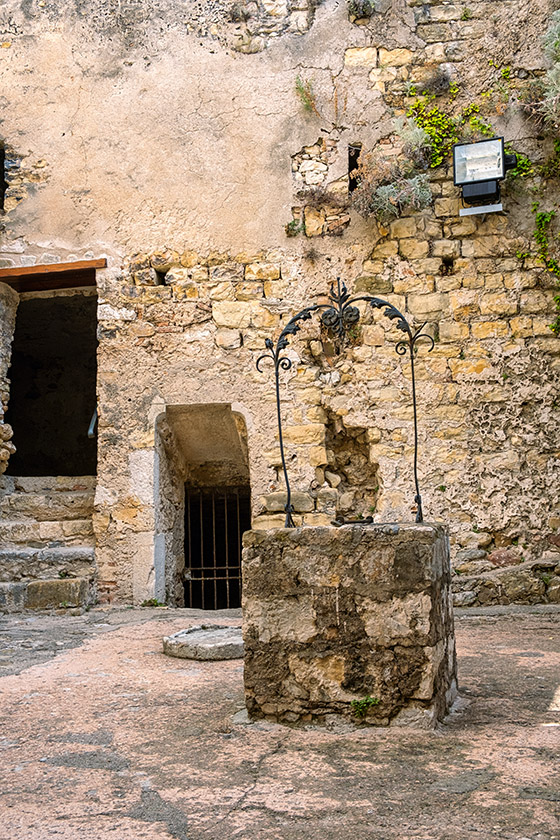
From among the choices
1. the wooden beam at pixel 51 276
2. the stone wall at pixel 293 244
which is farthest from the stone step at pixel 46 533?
the wooden beam at pixel 51 276

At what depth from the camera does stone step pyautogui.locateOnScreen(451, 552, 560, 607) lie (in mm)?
5828

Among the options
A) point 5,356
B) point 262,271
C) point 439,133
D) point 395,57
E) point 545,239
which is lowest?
point 5,356

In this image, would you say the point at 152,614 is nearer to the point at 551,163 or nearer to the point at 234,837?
the point at 234,837

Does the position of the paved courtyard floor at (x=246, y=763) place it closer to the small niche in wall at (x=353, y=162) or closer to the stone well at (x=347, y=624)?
the stone well at (x=347, y=624)

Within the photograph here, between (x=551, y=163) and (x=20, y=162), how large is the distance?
A: 472cm

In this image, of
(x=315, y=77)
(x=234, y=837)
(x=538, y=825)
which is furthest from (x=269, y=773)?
(x=315, y=77)

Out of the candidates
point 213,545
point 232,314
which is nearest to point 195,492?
point 213,545

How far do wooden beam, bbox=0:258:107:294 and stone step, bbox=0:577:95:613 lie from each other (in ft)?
8.90

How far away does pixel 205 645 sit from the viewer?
14.2ft

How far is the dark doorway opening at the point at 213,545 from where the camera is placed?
7.08 meters

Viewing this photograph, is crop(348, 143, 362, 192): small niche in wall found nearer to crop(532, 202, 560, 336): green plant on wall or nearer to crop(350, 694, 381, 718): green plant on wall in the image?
crop(532, 202, 560, 336): green plant on wall

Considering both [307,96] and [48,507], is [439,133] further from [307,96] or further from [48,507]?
[48,507]

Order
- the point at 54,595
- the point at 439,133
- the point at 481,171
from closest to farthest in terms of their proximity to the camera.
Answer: the point at 54,595 < the point at 481,171 < the point at 439,133

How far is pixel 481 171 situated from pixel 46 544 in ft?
15.8
